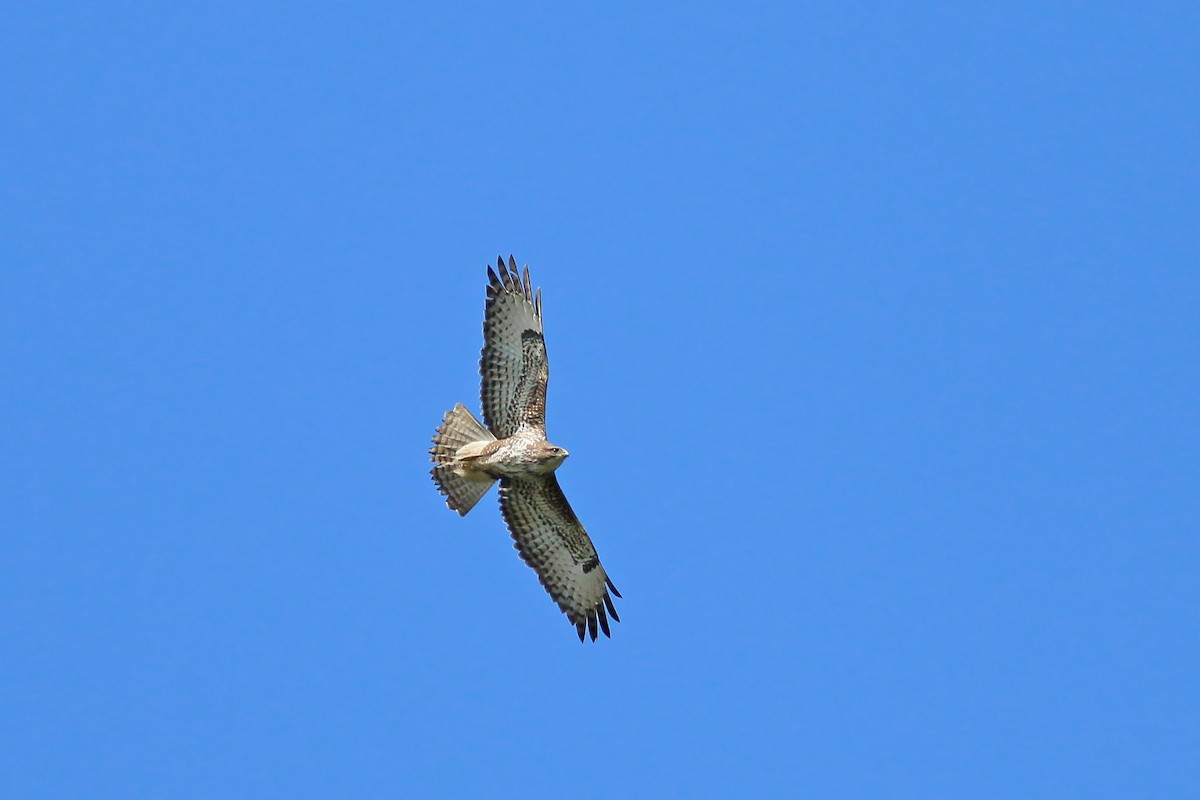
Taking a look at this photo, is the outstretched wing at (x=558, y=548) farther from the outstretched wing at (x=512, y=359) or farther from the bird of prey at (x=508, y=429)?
the outstretched wing at (x=512, y=359)

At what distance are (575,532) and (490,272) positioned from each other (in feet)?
8.81

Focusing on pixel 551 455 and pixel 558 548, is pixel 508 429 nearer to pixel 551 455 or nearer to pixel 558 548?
pixel 551 455

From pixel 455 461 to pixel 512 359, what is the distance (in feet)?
3.69

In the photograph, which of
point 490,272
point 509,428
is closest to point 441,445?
point 509,428

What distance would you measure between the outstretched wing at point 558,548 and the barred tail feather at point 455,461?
29cm

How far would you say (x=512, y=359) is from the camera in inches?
607

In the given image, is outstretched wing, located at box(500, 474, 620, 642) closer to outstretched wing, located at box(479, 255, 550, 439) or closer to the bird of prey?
the bird of prey

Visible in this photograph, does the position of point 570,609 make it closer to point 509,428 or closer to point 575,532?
point 575,532

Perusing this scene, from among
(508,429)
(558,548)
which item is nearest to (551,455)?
(508,429)

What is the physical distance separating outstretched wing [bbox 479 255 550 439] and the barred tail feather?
204 millimetres

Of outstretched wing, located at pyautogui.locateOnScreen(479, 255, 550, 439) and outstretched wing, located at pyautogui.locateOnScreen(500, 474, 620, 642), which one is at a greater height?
outstretched wing, located at pyautogui.locateOnScreen(479, 255, 550, 439)

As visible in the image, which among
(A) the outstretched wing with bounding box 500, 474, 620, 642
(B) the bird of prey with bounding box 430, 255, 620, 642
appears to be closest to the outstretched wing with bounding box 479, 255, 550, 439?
(B) the bird of prey with bounding box 430, 255, 620, 642

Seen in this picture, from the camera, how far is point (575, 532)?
15875mm

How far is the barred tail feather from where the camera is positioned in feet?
50.9
